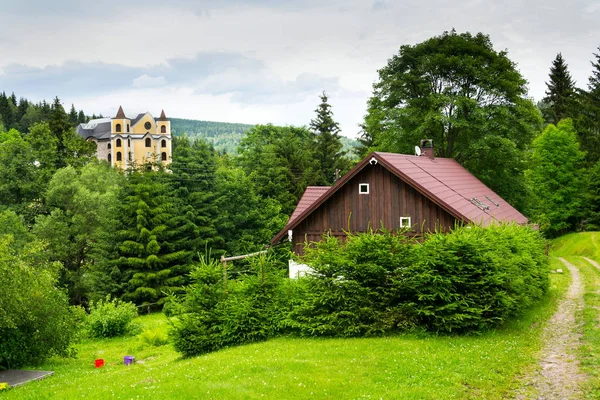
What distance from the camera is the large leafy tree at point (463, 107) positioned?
41406 mm

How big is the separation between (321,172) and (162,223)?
24.3 metres

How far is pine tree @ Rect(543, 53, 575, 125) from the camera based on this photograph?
71.2m

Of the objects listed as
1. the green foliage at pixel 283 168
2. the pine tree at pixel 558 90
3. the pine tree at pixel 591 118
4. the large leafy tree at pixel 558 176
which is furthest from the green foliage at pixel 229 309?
the pine tree at pixel 558 90

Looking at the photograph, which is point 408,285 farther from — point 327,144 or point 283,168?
point 327,144

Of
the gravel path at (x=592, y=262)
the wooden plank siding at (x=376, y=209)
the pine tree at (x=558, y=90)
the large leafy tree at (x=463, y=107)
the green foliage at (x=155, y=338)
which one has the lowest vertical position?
the green foliage at (x=155, y=338)

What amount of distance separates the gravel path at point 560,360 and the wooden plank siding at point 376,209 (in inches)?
267

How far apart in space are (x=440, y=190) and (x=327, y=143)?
41500mm

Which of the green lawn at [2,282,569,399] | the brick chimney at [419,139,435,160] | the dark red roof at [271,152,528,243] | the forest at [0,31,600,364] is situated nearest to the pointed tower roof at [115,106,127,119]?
the forest at [0,31,600,364]

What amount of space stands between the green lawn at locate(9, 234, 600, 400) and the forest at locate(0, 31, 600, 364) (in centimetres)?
1611

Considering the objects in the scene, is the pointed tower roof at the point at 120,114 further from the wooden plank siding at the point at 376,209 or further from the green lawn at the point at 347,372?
the green lawn at the point at 347,372

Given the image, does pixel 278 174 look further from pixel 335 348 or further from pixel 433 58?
pixel 335 348

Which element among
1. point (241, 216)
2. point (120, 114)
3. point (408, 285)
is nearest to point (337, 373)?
point (408, 285)

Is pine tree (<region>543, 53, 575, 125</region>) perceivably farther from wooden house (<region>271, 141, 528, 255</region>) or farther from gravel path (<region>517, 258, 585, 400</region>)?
gravel path (<region>517, 258, 585, 400</region>)

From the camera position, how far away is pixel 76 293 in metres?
49.8
